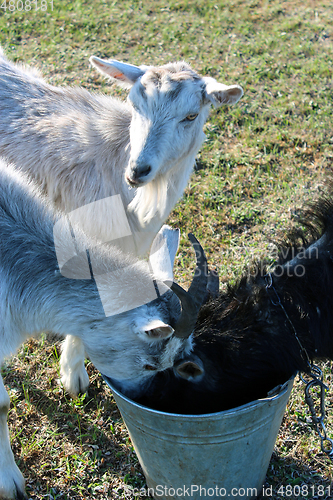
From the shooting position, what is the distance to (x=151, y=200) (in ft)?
12.6

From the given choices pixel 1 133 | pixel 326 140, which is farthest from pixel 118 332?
pixel 326 140

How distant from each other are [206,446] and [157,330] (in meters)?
0.76

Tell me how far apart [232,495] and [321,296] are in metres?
1.44

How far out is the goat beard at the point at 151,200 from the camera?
3798 mm

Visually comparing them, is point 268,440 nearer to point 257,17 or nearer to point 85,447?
point 85,447


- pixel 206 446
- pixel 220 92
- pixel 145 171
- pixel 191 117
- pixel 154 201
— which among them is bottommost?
pixel 206 446

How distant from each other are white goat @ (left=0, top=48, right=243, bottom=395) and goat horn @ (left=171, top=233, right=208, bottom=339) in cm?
116

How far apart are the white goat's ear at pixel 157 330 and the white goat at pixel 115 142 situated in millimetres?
1338

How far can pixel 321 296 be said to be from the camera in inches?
118

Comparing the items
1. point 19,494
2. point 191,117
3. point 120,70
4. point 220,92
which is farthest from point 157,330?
point 120,70

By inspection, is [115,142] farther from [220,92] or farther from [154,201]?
[220,92]

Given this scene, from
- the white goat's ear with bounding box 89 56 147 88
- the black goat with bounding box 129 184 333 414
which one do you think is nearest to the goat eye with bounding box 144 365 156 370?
the black goat with bounding box 129 184 333 414

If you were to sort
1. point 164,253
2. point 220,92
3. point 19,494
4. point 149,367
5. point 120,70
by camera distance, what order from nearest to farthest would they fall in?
point 149,367, point 164,253, point 19,494, point 220,92, point 120,70

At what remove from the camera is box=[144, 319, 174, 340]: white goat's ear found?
92.8 inches
